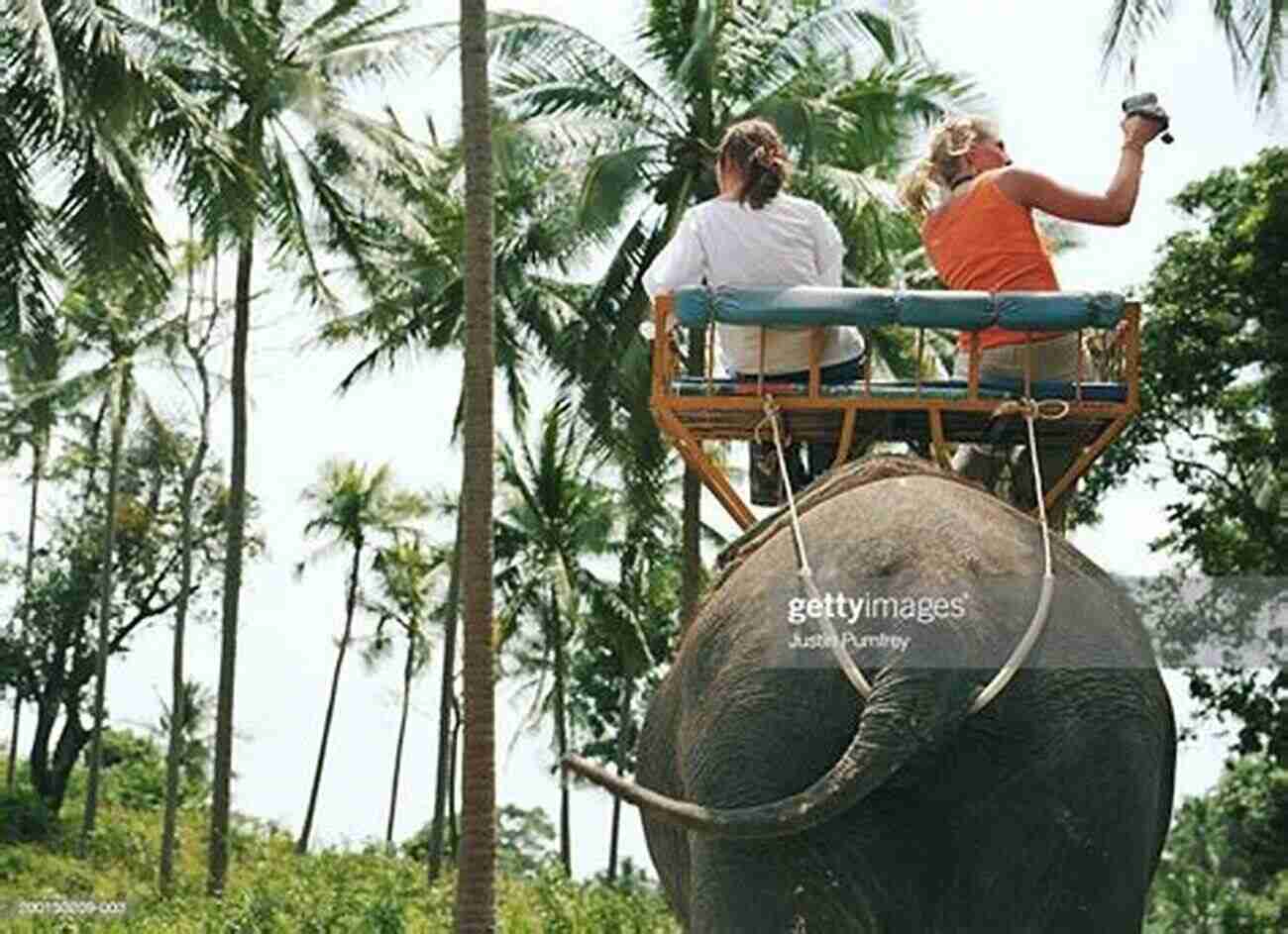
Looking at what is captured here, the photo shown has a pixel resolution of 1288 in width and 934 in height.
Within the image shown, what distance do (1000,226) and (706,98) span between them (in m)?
23.4

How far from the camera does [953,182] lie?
7.70 m

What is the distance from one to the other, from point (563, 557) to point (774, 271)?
43084 mm

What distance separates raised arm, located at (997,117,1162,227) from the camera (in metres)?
7.22

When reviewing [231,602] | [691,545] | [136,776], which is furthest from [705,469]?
[136,776]

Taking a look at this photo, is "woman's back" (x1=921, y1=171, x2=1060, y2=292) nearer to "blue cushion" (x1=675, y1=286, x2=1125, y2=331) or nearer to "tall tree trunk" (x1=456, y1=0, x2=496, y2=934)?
"blue cushion" (x1=675, y1=286, x2=1125, y2=331)

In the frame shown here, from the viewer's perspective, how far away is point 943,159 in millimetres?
7688

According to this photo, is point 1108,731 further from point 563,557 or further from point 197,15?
point 563,557

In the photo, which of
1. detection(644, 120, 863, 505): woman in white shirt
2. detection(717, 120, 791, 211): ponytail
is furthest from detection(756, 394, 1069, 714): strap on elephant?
detection(717, 120, 791, 211): ponytail

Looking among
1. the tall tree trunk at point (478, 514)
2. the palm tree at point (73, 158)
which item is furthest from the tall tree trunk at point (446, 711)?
the tall tree trunk at point (478, 514)

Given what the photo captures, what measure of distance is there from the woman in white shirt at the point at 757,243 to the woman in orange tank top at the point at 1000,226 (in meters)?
0.35

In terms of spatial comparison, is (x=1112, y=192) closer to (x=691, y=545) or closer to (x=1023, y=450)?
(x=1023, y=450)

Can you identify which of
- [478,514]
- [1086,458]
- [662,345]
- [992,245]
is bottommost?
[1086,458]

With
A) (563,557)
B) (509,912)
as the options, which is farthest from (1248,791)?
(563,557)

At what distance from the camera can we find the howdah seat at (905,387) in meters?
7.05
